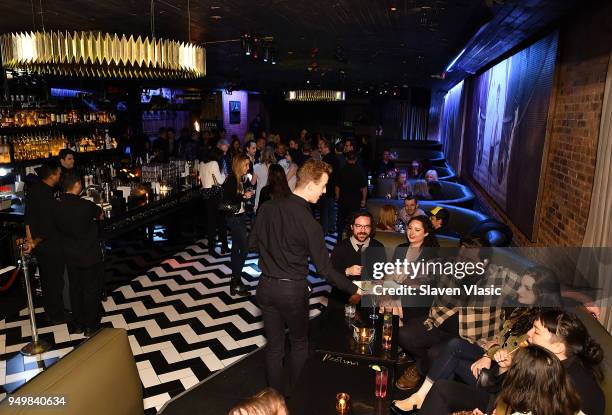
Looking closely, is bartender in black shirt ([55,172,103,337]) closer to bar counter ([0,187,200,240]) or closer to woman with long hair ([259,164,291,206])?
bar counter ([0,187,200,240])

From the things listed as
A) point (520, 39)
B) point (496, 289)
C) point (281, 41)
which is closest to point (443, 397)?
point (496, 289)

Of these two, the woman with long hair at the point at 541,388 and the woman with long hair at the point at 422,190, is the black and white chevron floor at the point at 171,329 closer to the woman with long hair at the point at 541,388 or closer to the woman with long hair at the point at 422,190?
the woman with long hair at the point at 422,190

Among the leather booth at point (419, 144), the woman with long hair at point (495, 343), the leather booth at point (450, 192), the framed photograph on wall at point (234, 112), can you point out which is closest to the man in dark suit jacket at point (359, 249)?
the woman with long hair at point (495, 343)

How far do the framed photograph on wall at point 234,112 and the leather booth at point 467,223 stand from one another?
1271 cm

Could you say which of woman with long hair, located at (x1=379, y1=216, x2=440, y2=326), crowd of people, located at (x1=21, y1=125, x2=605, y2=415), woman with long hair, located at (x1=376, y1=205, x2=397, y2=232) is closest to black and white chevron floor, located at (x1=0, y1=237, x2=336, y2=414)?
crowd of people, located at (x1=21, y1=125, x2=605, y2=415)

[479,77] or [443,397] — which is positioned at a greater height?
[479,77]

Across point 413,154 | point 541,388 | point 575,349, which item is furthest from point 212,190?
point 413,154

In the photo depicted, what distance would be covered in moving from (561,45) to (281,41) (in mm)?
3230

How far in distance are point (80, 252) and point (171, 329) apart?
113 centimetres

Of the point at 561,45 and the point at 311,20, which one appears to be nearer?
the point at 561,45

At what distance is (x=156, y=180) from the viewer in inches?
264

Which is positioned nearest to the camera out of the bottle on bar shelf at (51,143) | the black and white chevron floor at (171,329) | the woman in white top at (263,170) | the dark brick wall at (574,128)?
the dark brick wall at (574,128)

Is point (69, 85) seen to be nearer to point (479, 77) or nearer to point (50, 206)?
point (50, 206)

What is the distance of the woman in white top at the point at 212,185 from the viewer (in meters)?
6.32
